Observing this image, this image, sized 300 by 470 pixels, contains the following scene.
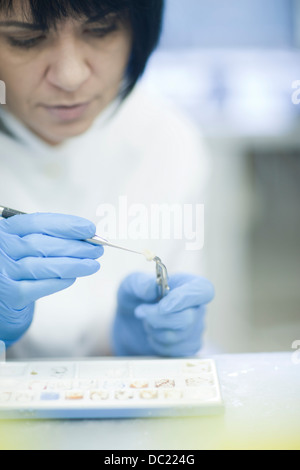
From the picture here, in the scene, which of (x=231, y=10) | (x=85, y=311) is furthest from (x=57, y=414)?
(x=231, y=10)

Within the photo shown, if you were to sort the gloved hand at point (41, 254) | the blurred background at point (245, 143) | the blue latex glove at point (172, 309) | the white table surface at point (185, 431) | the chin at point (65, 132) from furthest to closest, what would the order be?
the blurred background at point (245, 143) < the chin at point (65, 132) < the blue latex glove at point (172, 309) < the gloved hand at point (41, 254) < the white table surface at point (185, 431)

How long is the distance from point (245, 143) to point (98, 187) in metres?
1.14

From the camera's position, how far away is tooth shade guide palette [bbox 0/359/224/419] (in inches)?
25.2

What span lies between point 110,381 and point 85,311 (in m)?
0.47

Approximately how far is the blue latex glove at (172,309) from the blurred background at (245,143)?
0.98 feet

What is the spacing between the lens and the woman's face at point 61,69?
0.83m

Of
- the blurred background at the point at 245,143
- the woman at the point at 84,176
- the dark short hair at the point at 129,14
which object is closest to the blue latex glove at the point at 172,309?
the woman at the point at 84,176

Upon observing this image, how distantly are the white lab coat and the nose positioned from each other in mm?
173

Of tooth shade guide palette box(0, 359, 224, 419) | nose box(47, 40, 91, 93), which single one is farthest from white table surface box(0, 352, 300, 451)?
nose box(47, 40, 91, 93)

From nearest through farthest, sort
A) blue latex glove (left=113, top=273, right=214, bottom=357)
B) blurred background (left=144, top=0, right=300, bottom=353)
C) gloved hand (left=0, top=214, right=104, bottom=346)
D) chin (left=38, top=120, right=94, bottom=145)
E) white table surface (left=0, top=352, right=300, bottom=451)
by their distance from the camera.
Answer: white table surface (left=0, top=352, right=300, bottom=451), gloved hand (left=0, top=214, right=104, bottom=346), blue latex glove (left=113, top=273, right=214, bottom=357), chin (left=38, top=120, right=94, bottom=145), blurred background (left=144, top=0, right=300, bottom=353)

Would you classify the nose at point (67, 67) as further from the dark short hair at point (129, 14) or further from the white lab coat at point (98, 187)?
the white lab coat at point (98, 187)

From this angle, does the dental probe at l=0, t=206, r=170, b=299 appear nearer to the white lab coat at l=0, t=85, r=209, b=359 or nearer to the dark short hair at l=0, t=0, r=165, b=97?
the white lab coat at l=0, t=85, r=209, b=359

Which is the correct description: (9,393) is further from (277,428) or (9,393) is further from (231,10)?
(231,10)

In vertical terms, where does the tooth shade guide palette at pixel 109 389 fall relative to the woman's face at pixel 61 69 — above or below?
below
